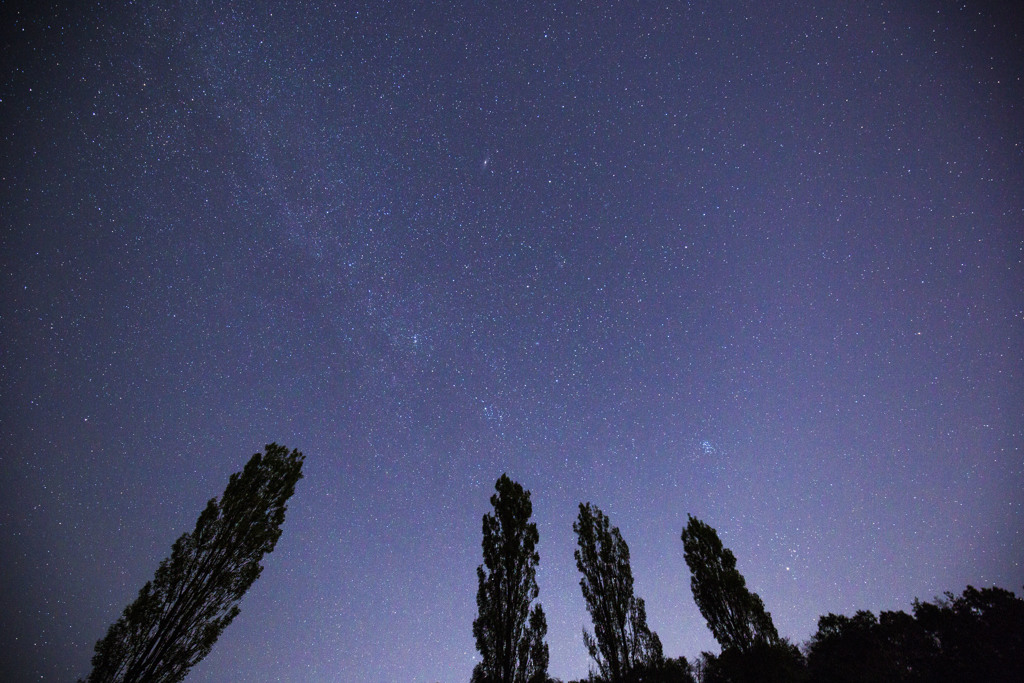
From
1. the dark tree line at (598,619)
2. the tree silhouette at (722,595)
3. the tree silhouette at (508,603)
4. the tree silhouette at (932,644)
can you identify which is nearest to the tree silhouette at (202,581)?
the dark tree line at (598,619)

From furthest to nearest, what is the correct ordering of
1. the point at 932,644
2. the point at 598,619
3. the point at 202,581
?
the point at 932,644
the point at 598,619
the point at 202,581

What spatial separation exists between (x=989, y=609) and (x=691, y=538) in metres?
24.6

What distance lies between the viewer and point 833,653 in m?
28.6

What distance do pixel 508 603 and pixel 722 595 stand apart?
13.6 metres

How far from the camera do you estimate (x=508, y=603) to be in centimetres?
1552

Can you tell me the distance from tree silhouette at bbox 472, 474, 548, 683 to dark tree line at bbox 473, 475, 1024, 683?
0.05m

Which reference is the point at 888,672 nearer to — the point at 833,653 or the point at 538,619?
the point at 833,653

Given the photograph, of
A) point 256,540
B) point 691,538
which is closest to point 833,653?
point 691,538

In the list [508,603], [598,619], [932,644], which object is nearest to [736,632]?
[598,619]

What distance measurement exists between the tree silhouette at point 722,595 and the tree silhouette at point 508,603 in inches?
459

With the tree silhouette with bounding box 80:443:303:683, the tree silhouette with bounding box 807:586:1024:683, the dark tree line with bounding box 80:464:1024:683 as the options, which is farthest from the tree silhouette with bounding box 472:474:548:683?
the tree silhouette with bounding box 807:586:1024:683

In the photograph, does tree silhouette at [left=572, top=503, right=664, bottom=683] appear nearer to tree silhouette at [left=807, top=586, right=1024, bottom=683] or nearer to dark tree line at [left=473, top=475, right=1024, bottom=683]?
dark tree line at [left=473, top=475, right=1024, bottom=683]

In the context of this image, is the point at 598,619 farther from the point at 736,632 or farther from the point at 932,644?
the point at 932,644

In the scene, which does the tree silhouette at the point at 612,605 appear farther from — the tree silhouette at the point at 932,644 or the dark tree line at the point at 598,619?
the tree silhouette at the point at 932,644
